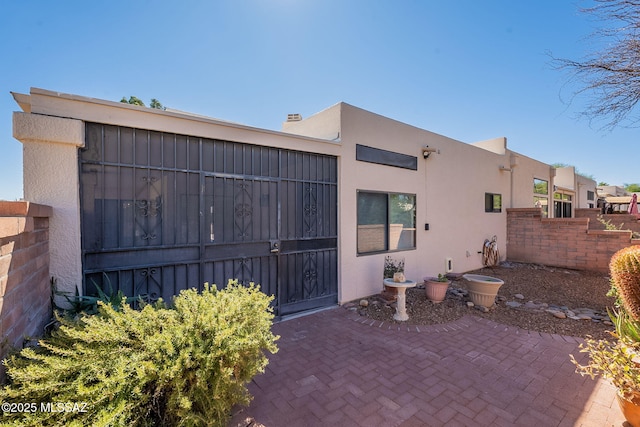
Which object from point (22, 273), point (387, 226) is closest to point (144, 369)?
point (22, 273)

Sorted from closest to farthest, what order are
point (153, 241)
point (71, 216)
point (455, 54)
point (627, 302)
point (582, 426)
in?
1. point (582, 426)
2. point (627, 302)
3. point (71, 216)
4. point (153, 241)
5. point (455, 54)

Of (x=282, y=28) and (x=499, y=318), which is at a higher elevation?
(x=282, y=28)

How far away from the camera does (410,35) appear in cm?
589

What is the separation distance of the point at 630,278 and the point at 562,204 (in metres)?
15.0

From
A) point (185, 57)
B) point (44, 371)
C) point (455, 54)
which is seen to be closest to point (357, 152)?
point (455, 54)

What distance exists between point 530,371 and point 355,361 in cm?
201

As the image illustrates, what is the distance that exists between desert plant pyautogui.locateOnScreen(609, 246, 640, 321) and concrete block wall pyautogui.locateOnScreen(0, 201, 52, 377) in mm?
5191

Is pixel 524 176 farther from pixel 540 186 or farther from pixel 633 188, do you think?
pixel 633 188

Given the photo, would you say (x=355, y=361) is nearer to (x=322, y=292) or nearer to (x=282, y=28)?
(x=322, y=292)

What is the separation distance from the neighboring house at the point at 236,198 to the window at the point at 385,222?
35 millimetres

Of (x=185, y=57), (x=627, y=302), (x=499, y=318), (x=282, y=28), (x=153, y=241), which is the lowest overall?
(x=499, y=318)

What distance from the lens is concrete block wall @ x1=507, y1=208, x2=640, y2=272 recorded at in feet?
25.5

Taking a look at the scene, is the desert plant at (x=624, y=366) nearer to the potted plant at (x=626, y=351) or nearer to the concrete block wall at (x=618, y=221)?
the potted plant at (x=626, y=351)

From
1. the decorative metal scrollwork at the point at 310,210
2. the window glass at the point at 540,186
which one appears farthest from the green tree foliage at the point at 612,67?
the window glass at the point at 540,186
